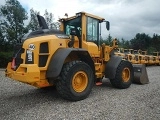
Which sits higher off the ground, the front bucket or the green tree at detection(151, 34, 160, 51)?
the green tree at detection(151, 34, 160, 51)

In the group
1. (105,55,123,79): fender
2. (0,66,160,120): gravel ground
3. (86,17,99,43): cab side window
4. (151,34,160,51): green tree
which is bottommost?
(0,66,160,120): gravel ground

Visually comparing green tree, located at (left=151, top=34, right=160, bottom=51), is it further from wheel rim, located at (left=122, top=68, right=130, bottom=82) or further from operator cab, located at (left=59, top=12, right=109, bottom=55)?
operator cab, located at (left=59, top=12, right=109, bottom=55)

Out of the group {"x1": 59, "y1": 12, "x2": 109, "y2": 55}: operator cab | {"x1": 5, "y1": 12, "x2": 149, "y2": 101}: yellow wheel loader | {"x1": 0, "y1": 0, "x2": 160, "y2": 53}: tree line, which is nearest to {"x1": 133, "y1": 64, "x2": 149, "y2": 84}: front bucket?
{"x1": 5, "y1": 12, "x2": 149, "y2": 101}: yellow wheel loader

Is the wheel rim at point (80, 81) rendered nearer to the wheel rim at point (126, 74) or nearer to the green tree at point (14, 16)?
the wheel rim at point (126, 74)

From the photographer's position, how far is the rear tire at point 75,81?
5.77 m

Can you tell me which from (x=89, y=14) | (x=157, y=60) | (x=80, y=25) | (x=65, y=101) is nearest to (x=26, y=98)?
(x=65, y=101)

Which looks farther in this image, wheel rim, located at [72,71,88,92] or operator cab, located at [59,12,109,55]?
operator cab, located at [59,12,109,55]

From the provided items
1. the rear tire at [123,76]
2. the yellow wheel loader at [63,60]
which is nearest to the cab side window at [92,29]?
the yellow wheel loader at [63,60]

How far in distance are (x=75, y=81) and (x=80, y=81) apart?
240 millimetres

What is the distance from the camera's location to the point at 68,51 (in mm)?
5871

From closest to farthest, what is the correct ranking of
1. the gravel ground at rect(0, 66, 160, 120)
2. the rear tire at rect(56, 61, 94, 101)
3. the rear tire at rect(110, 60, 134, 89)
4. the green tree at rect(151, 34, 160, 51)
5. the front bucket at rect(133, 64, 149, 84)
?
the gravel ground at rect(0, 66, 160, 120) < the rear tire at rect(56, 61, 94, 101) < the rear tire at rect(110, 60, 134, 89) < the front bucket at rect(133, 64, 149, 84) < the green tree at rect(151, 34, 160, 51)

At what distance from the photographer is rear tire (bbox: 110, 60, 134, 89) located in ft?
25.1

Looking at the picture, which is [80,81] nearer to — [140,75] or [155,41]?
[140,75]

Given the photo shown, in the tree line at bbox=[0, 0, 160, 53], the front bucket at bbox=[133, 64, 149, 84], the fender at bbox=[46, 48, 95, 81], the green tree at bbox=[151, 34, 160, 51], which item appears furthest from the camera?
the green tree at bbox=[151, 34, 160, 51]
